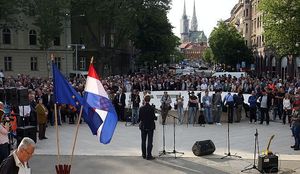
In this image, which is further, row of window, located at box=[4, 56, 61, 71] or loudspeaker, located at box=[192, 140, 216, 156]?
row of window, located at box=[4, 56, 61, 71]

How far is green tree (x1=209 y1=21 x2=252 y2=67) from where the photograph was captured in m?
75.2

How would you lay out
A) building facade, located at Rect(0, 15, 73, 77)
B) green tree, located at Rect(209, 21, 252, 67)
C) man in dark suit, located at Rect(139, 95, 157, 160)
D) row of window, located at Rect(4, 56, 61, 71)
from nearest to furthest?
man in dark suit, located at Rect(139, 95, 157, 160) → building facade, located at Rect(0, 15, 73, 77) → row of window, located at Rect(4, 56, 61, 71) → green tree, located at Rect(209, 21, 252, 67)

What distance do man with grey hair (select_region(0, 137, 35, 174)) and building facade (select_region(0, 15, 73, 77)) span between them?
5029 cm

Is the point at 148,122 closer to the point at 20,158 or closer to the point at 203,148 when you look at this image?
the point at 203,148

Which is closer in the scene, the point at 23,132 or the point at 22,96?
the point at 23,132

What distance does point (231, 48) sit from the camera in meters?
75.8

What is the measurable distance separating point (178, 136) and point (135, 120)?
4.27 m

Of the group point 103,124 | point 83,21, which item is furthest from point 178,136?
point 83,21

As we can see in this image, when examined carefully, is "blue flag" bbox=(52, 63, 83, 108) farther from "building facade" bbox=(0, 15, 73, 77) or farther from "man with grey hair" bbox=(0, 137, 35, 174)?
"building facade" bbox=(0, 15, 73, 77)

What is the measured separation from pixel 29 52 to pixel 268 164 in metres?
50.3

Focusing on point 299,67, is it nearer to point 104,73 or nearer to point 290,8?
point 290,8

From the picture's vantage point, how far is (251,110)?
2262 cm

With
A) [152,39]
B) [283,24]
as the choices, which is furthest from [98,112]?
[152,39]

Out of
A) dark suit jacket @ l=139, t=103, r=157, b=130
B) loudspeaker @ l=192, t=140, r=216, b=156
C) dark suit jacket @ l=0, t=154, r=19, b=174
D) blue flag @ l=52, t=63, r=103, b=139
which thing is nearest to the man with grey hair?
dark suit jacket @ l=0, t=154, r=19, b=174
